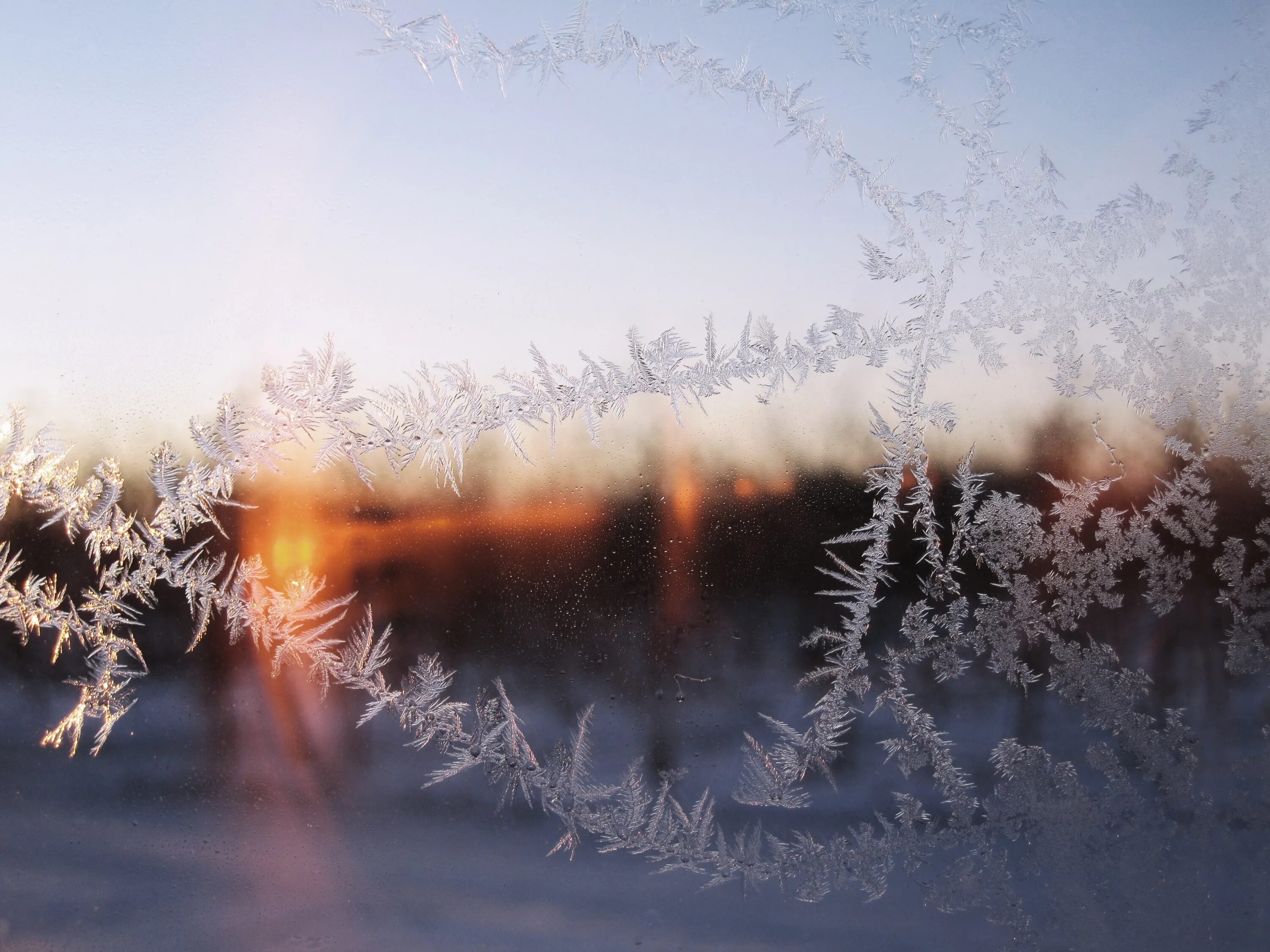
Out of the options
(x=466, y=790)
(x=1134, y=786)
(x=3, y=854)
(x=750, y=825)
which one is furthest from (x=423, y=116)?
(x=1134, y=786)

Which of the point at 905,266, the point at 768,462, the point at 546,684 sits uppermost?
the point at 905,266

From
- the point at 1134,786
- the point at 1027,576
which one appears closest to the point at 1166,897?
the point at 1134,786

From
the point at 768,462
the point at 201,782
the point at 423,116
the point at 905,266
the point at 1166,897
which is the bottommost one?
the point at 1166,897

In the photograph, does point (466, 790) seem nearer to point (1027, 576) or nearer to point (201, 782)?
point (201, 782)

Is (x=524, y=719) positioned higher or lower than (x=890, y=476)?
lower

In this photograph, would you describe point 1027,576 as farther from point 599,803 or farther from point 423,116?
point 423,116

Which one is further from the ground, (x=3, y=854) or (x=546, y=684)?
(x=546, y=684)
